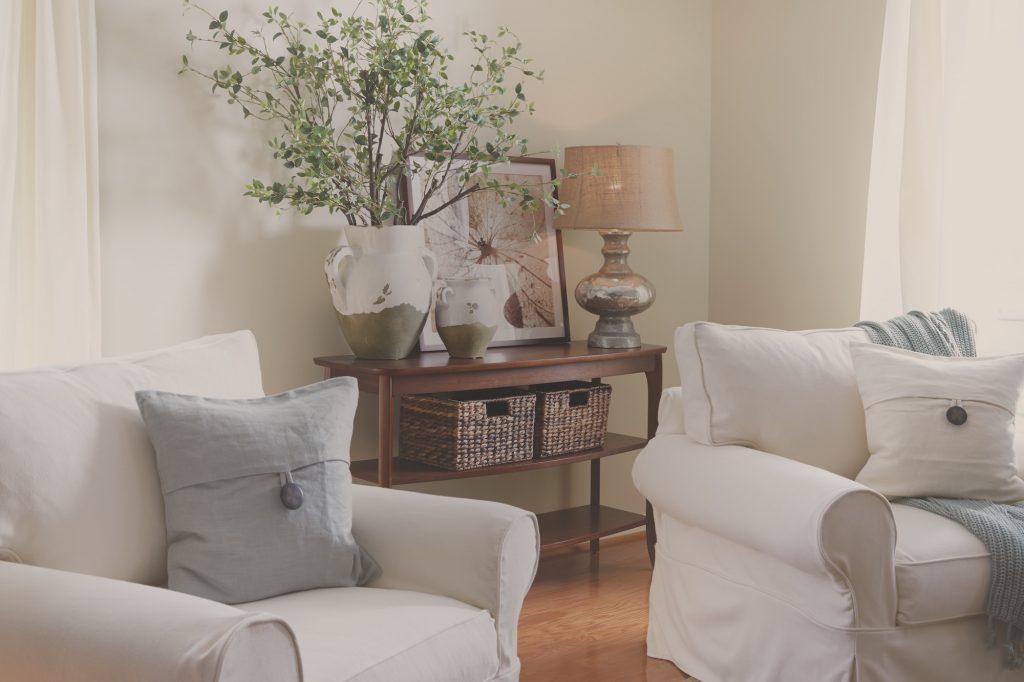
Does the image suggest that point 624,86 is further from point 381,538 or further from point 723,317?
point 381,538

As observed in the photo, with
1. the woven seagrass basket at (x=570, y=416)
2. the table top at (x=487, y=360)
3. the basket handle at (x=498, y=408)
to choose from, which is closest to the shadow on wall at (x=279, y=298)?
the table top at (x=487, y=360)

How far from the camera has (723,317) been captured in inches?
160

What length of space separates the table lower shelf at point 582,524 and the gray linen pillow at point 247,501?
1.36 metres

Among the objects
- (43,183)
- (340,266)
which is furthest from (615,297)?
(43,183)

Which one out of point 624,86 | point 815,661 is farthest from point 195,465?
point 624,86

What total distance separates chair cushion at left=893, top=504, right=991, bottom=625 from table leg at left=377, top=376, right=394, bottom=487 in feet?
4.19

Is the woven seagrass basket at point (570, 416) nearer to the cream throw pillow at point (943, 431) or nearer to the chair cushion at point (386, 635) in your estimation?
the cream throw pillow at point (943, 431)

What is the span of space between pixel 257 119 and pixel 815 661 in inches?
80.3

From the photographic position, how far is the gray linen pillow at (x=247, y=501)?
A: 173 centimetres

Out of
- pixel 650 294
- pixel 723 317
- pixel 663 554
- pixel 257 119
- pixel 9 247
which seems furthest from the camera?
pixel 723 317

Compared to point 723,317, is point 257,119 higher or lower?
higher

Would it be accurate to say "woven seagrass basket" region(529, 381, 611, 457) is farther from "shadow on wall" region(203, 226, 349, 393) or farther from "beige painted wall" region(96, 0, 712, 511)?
"shadow on wall" region(203, 226, 349, 393)

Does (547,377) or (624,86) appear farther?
(624,86)

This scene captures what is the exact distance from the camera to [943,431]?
94.1 inches
